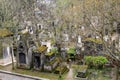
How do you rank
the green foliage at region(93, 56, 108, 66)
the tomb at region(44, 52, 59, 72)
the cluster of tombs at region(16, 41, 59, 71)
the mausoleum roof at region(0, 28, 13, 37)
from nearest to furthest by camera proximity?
the green foliage at region(93, 56, 108, 66) < the tomb at region(44, 52, 59, 72) < the cluster of tombs at region(16, 41, 59, 71) < the mausoleum roof at region(0, 28, 13, 37)

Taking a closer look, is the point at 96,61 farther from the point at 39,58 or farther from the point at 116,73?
the point at 39,58

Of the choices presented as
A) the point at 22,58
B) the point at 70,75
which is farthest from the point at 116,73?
the point at 22,58

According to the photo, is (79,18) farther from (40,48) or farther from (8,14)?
(8,14)

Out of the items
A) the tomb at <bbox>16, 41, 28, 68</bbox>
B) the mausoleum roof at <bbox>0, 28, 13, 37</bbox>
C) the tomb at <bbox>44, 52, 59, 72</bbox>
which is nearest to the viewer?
the tomb at <bbox>44, 52, 59, 72</bbox>

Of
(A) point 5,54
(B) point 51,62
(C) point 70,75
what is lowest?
(C) point 70,75

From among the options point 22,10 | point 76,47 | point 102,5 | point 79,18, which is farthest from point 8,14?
point 102,5

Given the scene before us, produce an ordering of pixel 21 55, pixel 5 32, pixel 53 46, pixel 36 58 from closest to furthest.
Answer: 1. pixel 36 58
2. pixel 21 55
3. pixel 5 32
4. pixel 53 46

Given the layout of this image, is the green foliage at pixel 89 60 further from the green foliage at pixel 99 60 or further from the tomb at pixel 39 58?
the tomb at pixel 39 58

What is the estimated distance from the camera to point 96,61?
20.4 m

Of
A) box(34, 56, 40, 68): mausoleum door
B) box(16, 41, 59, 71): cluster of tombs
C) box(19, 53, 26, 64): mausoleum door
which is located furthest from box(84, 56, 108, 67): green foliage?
box(19, 53, 26, 64): mausoleum door

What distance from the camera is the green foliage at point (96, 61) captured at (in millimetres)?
20375

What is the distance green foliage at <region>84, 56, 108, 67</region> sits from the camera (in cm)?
2038

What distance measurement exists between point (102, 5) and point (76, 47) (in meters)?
9.93

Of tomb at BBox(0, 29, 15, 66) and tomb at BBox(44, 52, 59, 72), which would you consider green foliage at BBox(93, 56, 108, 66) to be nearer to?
tomb at BBox(44, 52, 59, 72)
